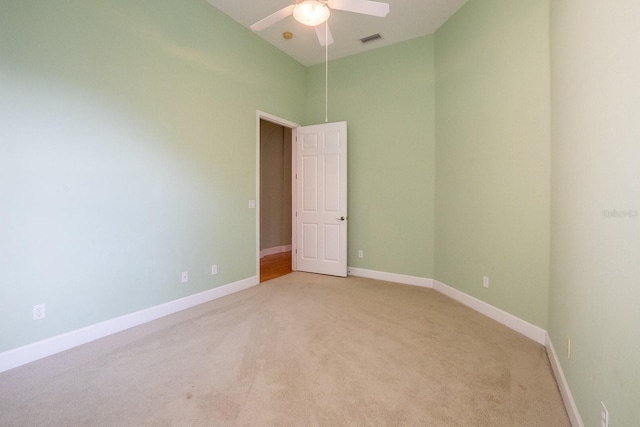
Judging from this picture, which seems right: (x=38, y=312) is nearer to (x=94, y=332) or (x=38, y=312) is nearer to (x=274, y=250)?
(x=94, y=332)

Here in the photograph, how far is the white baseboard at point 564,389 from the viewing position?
146 cm

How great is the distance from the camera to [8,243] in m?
1.99

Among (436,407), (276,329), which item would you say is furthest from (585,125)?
(276,329)

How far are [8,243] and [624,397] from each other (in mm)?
3503

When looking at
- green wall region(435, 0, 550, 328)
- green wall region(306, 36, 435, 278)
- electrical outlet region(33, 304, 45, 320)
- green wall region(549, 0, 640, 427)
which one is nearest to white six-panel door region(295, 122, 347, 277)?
green wall region(306, 36, 435, 278)

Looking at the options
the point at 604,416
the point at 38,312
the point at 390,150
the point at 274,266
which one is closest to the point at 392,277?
the point at 390,150

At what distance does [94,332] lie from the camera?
2.42m

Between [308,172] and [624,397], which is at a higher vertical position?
[308,172]

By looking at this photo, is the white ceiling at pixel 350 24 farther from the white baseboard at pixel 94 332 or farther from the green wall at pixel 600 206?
the white baseboard at pixel 94 332

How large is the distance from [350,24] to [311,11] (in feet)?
6.07

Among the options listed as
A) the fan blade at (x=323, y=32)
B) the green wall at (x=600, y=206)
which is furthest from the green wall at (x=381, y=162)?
the fan blade at (x=323, y=32)

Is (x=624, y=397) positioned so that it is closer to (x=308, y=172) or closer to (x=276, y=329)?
(x=276, y=329)

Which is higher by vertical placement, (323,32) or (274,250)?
(323,32)

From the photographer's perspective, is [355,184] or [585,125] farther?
[355,184]
